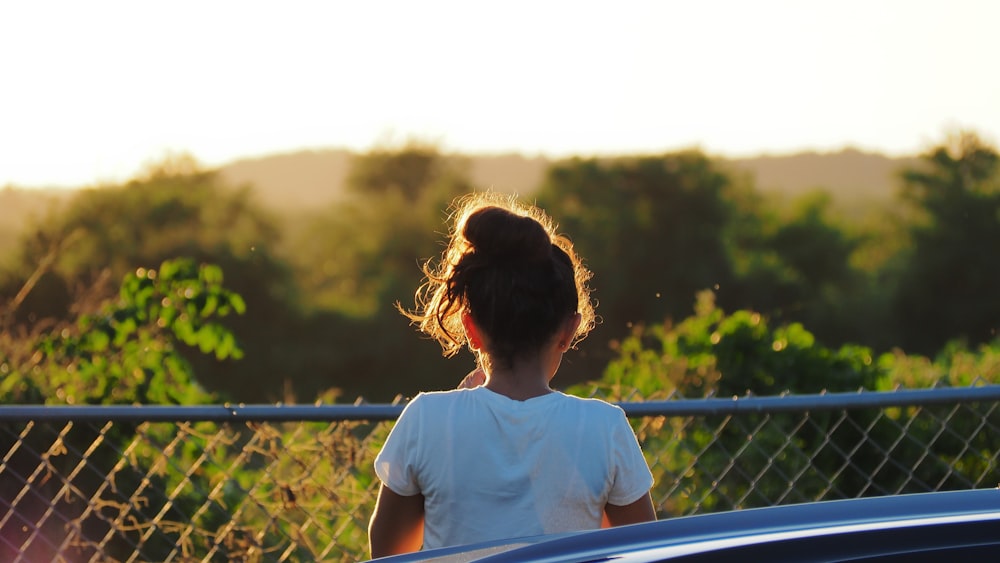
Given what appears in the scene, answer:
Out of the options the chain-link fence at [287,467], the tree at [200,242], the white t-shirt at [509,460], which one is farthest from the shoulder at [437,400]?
the tree at [200,242]

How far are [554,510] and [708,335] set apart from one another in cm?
421

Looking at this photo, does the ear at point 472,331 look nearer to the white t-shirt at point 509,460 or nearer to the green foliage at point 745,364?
the white t-shirt at point 509,460

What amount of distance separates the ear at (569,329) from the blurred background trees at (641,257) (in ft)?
127

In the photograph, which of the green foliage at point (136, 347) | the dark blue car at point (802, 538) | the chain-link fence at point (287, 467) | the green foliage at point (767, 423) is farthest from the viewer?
the green foliage at point (767, 423)

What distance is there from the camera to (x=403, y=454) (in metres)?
1.97

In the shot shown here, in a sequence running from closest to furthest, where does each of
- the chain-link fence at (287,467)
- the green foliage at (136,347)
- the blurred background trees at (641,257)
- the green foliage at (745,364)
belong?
the chain-link fence at (287,467) < the green foliage at (136,347) < the green foliage at (745,364) < the blurred background trees at (641,257)

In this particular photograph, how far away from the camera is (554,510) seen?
1947 millimetres

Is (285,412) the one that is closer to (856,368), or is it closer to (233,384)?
(856,368)

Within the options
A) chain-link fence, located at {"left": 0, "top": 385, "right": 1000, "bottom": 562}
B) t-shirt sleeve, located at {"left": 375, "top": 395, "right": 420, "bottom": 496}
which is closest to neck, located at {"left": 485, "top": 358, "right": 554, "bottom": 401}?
t-shirt sleeve, located at {"left": 375, "top": 395, "right": 420, "bottom": 496}

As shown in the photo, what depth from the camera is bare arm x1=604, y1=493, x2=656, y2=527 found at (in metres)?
2.02

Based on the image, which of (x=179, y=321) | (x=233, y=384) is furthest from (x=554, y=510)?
(x=233, y=384)

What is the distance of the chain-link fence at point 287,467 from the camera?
2988 millimetres

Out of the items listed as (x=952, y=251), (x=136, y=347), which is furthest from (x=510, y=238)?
(x=952, y=251)

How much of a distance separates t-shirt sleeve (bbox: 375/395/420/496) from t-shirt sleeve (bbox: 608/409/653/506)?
0.32 metres
